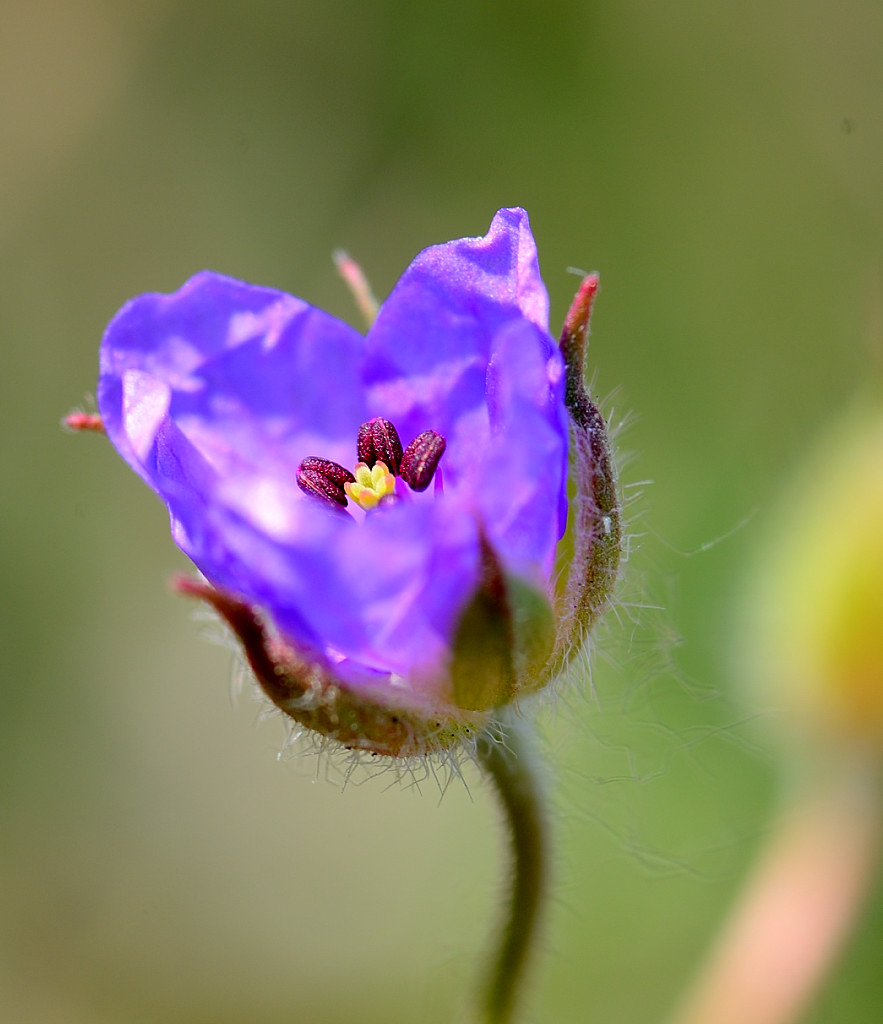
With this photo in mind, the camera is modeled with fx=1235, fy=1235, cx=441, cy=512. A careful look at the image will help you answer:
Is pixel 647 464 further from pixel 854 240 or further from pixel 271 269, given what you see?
pixel 271 269

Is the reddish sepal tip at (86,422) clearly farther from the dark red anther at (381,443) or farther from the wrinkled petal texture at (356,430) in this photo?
the dark red anther at (381,443)

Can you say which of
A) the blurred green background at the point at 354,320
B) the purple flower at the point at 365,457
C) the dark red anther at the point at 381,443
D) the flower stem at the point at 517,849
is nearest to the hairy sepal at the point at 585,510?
the purple flower at the point at 365,457

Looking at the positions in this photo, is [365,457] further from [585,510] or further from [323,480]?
[585,510]

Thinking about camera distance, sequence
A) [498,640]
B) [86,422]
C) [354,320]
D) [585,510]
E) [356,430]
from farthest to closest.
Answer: [354,320] → [356,430] → [86,422] → [585,510] → [498,640]

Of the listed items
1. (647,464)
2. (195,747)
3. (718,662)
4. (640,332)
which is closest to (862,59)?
(640,332)

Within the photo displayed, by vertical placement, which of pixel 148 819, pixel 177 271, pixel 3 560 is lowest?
pixel 148 819

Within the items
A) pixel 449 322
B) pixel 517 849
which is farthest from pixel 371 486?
pixel 517 849

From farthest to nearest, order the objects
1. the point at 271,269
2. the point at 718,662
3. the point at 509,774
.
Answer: the point at 271,269 < the point at 718,662 < the point at 509,774
